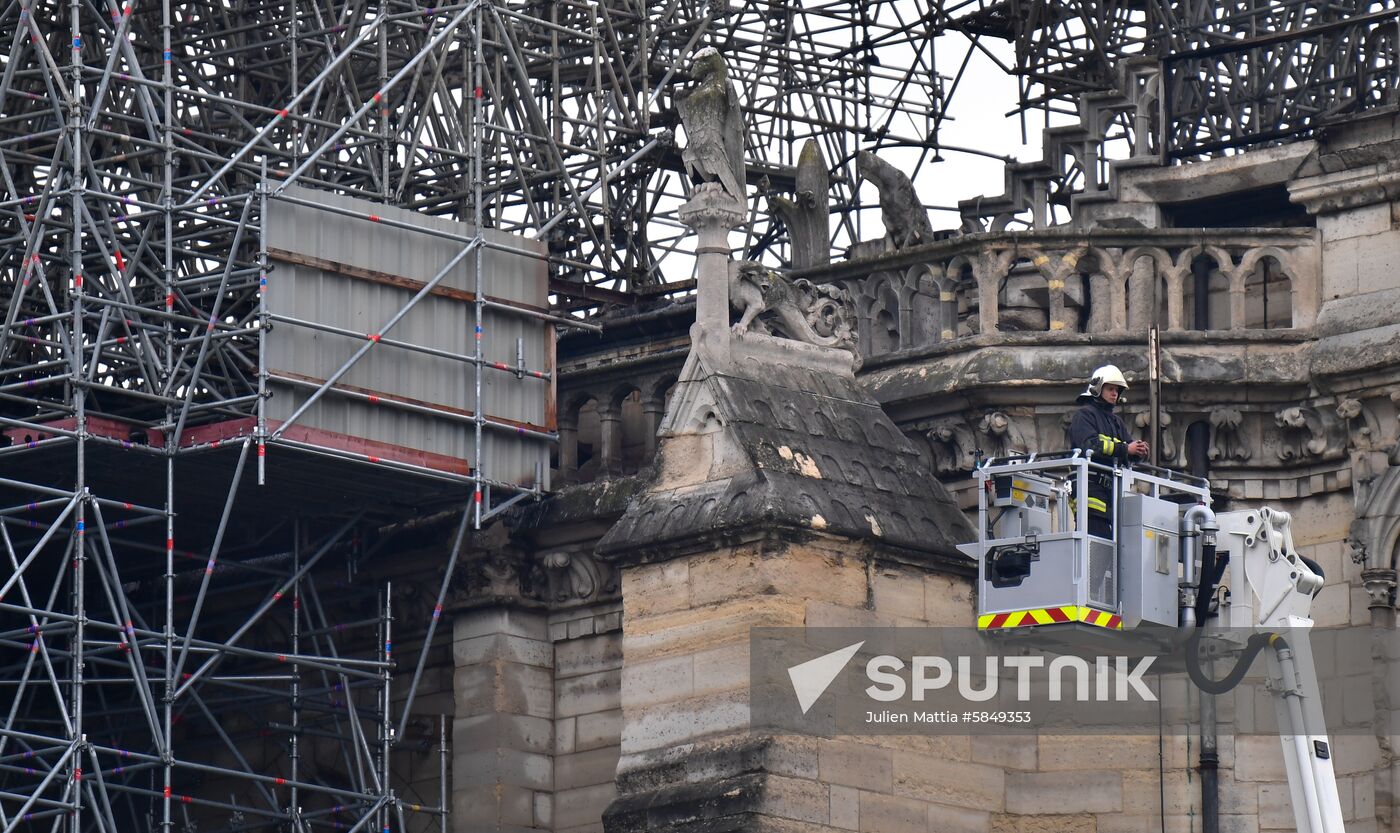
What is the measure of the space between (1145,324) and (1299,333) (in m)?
1.13

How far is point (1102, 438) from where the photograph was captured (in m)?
26.4

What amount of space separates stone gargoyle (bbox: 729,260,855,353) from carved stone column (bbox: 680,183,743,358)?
0.13 metres

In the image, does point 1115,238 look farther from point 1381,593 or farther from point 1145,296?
point 1381,593

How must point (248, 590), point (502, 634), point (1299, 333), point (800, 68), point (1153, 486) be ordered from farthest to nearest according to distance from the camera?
point (800, 68) → point (248, 590) → point (502, 634) → point (1299, 333) → point (1153, 486)

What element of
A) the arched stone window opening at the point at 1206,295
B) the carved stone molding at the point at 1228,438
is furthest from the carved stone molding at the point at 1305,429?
the arched stone window opening at the point at 1206,295

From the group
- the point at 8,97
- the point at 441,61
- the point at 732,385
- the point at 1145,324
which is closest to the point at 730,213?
the point at 732,385

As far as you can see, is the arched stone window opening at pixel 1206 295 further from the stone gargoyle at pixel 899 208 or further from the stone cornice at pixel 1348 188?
the stone gargoyle at pixel 899 208

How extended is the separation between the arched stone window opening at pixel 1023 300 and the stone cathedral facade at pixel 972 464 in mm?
30

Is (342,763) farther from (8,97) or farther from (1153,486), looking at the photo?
(1153,486)

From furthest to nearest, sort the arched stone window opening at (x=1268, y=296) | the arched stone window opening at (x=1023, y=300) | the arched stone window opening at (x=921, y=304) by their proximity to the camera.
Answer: the arched stone window opening at (x=921, y=304) < the arched stone window opening at (x=1023, y=300) < the arched stone window opening at (x=1268, y=296)

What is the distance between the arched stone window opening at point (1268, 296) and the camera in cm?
2894

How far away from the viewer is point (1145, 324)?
2894 cm

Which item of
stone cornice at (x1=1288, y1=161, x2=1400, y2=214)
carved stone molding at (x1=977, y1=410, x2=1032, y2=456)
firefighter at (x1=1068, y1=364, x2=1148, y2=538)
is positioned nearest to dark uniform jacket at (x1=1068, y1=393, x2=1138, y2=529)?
firefighter at (x1=1068, y1=364, x2=1148, y2=538)
